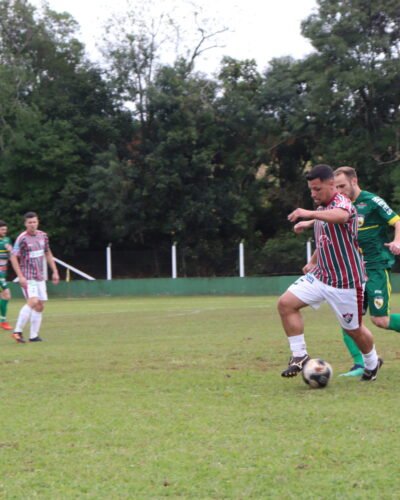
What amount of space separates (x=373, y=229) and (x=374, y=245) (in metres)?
0.16

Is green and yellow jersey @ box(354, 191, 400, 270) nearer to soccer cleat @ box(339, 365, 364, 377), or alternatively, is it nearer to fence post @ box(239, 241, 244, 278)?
soccer cleat @ box(339, 365, 364, 377)

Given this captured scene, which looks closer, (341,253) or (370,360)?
(341,253)

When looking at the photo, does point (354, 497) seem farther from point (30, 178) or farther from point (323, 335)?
point (30, 178)

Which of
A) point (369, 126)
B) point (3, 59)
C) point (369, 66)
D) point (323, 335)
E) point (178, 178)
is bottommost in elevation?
point (323, 335)

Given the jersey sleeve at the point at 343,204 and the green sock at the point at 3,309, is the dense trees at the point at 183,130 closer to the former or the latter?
the green sock at the point at 3,309

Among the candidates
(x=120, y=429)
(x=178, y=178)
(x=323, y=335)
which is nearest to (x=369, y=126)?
(x=178, y=178)

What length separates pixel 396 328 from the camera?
7832 millimetres

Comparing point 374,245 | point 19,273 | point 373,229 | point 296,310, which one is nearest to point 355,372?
point 296,310

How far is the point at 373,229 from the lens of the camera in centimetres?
783

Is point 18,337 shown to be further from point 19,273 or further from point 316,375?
point 316,375

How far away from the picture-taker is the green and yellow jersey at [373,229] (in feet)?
25.4

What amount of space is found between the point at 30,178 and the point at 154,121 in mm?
8096

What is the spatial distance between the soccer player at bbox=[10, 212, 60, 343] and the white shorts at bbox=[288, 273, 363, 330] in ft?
20.2

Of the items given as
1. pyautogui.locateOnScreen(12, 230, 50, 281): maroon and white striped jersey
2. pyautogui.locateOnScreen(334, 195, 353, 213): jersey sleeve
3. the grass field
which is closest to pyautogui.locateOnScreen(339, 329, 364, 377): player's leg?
the grass field
